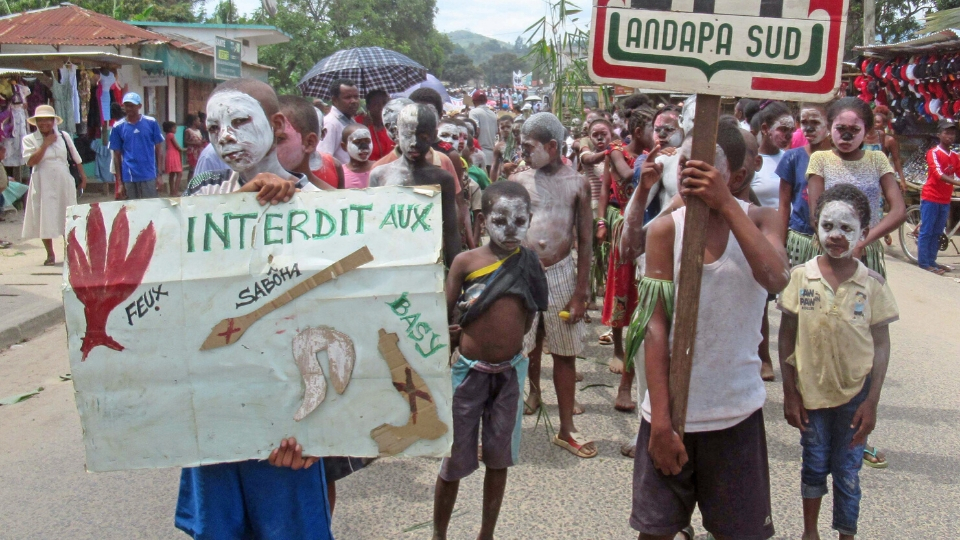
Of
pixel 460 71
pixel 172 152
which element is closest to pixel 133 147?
pixel 172 152

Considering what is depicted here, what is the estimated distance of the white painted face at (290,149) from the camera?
10.3 feet

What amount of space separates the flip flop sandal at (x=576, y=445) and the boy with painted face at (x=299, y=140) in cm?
201

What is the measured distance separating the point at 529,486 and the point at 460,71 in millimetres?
91789

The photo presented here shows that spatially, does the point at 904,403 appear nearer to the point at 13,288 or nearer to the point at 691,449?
the point at 691,449

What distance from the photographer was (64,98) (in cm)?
1421

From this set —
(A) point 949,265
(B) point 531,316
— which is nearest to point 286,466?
(B) point 531,316

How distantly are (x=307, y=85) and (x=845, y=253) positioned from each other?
6289 mm

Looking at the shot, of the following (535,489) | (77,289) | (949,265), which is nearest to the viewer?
(77,289)

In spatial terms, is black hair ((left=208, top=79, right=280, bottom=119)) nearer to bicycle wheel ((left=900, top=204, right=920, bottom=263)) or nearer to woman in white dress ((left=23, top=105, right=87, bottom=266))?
woman in white dress ((left=23, top=105, right=87, bottom=266))

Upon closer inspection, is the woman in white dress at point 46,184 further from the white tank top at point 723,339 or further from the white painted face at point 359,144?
the white tank top at point 723,339

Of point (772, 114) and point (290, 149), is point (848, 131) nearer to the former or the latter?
point (772, 114)

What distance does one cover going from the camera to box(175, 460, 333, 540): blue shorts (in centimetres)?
255

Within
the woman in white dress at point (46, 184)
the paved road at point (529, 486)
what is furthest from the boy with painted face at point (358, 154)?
the woman in white dress at point (46, 184)

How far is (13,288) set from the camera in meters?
8.56
